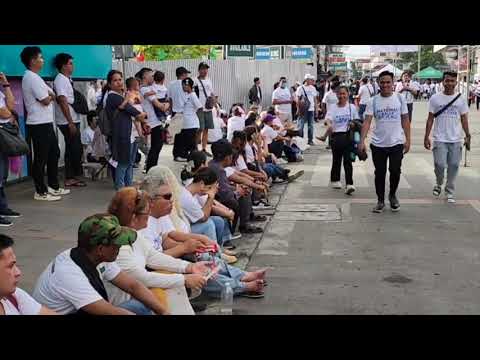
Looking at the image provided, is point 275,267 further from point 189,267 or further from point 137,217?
point 137,217

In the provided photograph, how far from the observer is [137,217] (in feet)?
14.6

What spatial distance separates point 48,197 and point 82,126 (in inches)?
124

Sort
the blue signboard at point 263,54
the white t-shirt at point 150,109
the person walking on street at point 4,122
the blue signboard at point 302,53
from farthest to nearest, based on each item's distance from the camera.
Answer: the blue signboard at point 302,53
the blue signboard at point 263,54
the white t-shirt at point 150,109
the person walking on street at point 4,122

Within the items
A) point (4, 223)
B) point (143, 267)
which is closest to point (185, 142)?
point (4, 223)

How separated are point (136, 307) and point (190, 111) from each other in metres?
8.09

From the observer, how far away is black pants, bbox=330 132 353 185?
33.4ft

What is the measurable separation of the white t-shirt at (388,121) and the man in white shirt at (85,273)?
5.69 metres

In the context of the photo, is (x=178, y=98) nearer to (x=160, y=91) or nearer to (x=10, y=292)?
(x=160, y=91)

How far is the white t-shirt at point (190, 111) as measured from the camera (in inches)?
468

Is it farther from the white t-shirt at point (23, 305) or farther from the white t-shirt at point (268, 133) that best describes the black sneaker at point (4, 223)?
the white t-shirt at point (268, 133)

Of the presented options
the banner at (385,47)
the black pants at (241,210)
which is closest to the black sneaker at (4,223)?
the black pants at (241,210)

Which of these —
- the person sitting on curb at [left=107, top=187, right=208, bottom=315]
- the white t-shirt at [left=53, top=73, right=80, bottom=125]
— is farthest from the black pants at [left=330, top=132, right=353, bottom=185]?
the person sitting on curb at [left=107, top=187, right=208, bottom=315]
